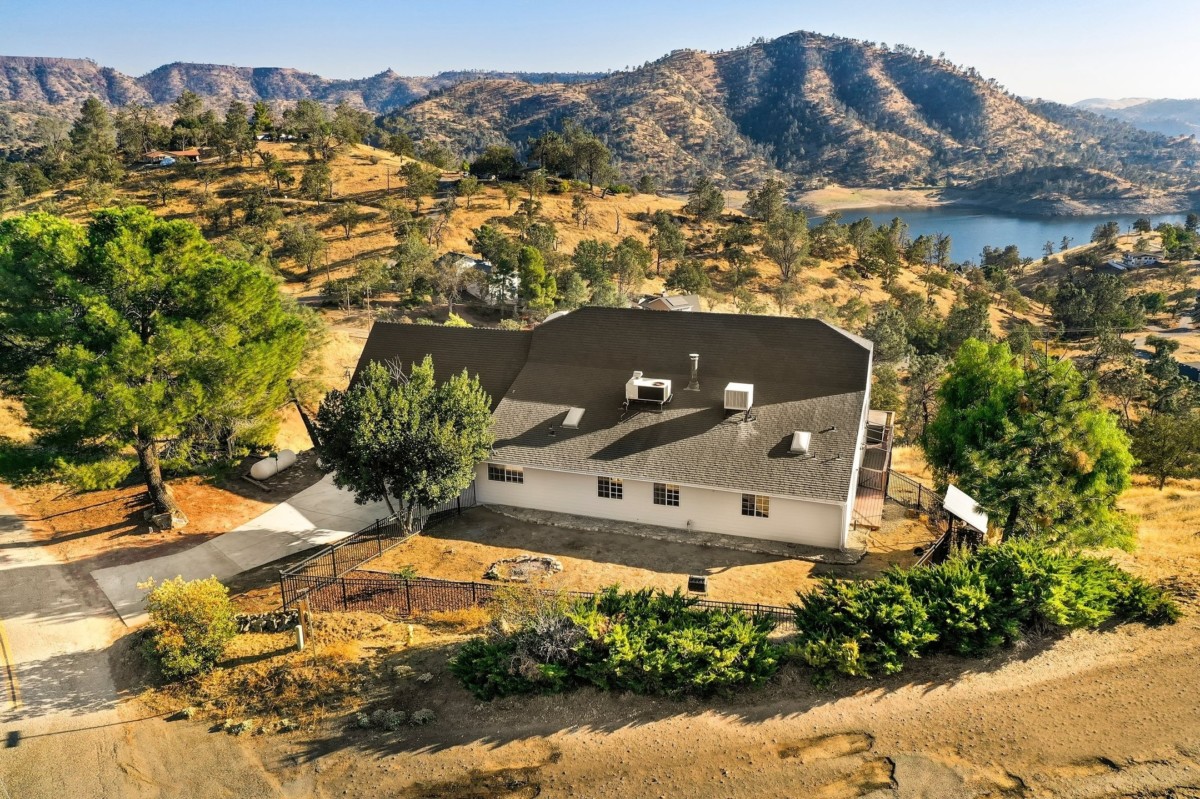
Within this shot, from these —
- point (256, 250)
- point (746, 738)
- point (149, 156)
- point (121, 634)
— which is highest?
point (149, 156)

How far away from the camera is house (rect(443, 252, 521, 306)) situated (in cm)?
6309

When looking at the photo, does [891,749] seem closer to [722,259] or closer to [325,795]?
[325,795]

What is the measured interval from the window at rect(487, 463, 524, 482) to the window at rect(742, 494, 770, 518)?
344 inches

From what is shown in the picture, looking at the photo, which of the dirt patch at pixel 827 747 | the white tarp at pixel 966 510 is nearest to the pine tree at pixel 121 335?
the dirt patch at pixel 827 747

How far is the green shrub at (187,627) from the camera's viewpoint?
677 inches

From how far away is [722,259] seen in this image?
94.4m

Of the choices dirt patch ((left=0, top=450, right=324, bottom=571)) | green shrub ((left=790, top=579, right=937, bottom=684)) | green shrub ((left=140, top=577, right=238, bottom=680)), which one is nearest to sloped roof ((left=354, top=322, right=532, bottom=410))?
dirt patch ((left=0, top=450, right=324, bottom=571))

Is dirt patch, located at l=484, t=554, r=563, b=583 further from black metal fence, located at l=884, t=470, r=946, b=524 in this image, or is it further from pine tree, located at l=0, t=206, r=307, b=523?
black metal fence, located at l=884, t=470, r=946, b=524

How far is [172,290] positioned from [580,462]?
1571cm

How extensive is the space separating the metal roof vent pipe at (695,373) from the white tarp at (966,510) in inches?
388

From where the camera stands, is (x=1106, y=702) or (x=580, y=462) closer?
(x=1106, y=702)

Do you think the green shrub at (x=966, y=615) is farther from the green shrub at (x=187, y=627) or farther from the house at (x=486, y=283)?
the house at (x=486, y=283)

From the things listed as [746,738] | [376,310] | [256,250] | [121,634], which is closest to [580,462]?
[746,738]

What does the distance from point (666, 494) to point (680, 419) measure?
9.99 feet
